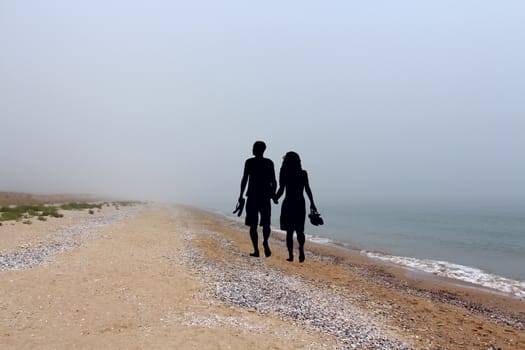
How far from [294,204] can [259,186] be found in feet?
2.06

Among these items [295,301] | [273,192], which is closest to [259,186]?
[273,192]

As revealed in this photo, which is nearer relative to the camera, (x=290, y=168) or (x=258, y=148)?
(x=290, y=168)

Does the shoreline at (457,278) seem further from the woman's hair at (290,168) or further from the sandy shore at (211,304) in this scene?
the woman's hair at (290,168)

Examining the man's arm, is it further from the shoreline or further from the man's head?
the shoreline

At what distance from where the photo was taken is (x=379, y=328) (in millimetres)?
14844

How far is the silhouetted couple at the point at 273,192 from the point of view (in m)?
4.30

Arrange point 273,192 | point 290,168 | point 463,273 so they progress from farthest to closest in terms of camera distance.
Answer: point 463,273
point 273,192
point 290,168

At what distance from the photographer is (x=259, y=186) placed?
4727 millimetres

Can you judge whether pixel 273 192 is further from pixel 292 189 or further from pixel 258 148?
pixel 258 148

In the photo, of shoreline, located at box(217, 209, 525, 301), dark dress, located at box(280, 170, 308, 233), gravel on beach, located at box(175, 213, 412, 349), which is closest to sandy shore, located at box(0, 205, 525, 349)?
gravel on beach, located at box(175, 213, 412, 349)

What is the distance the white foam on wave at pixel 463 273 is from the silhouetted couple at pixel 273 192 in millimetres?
28451

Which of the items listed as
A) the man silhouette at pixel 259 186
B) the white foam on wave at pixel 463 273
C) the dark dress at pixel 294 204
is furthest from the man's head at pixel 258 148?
the white foam on wave at pixel 463 273

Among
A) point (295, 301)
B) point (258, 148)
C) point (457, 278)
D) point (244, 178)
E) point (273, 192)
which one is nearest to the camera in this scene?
point (273, 192)

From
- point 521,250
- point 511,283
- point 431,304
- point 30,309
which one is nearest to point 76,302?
point 30,309
